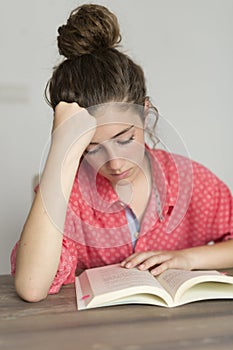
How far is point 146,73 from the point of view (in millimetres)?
1839

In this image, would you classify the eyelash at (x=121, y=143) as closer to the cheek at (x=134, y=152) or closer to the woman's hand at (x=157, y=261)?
the cheek at (x=134, y=152)

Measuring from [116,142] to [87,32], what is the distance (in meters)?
0.25

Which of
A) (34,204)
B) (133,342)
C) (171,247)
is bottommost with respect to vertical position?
(171,247)

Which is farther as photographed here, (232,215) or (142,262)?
(232,215)

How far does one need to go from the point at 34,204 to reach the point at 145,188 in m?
0.37

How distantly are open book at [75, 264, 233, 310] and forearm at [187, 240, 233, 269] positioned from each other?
0.12m

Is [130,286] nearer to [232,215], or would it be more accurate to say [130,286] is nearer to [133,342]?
[133,342]

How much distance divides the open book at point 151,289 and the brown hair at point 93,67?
0.36 metres

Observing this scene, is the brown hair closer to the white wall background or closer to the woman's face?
the woman's face

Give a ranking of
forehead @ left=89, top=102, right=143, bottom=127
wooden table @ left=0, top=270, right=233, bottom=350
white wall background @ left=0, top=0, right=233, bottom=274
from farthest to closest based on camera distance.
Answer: white wall background @ left=0, top=0, right=233, bottom=274
forehead @ left=89, top=102, right=143, bottom=127
wooden table @ left=0, top=270, right=233, bottom=350

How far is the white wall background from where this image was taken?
172cm

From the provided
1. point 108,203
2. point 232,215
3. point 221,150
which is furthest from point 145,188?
point 221,150

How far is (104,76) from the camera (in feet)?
3.38

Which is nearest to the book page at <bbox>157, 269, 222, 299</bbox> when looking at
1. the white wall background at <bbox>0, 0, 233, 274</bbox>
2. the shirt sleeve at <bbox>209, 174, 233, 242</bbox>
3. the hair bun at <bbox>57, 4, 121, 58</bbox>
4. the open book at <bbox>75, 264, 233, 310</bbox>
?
the open book at <bbox>75, 264, 233, 310</bbox>
